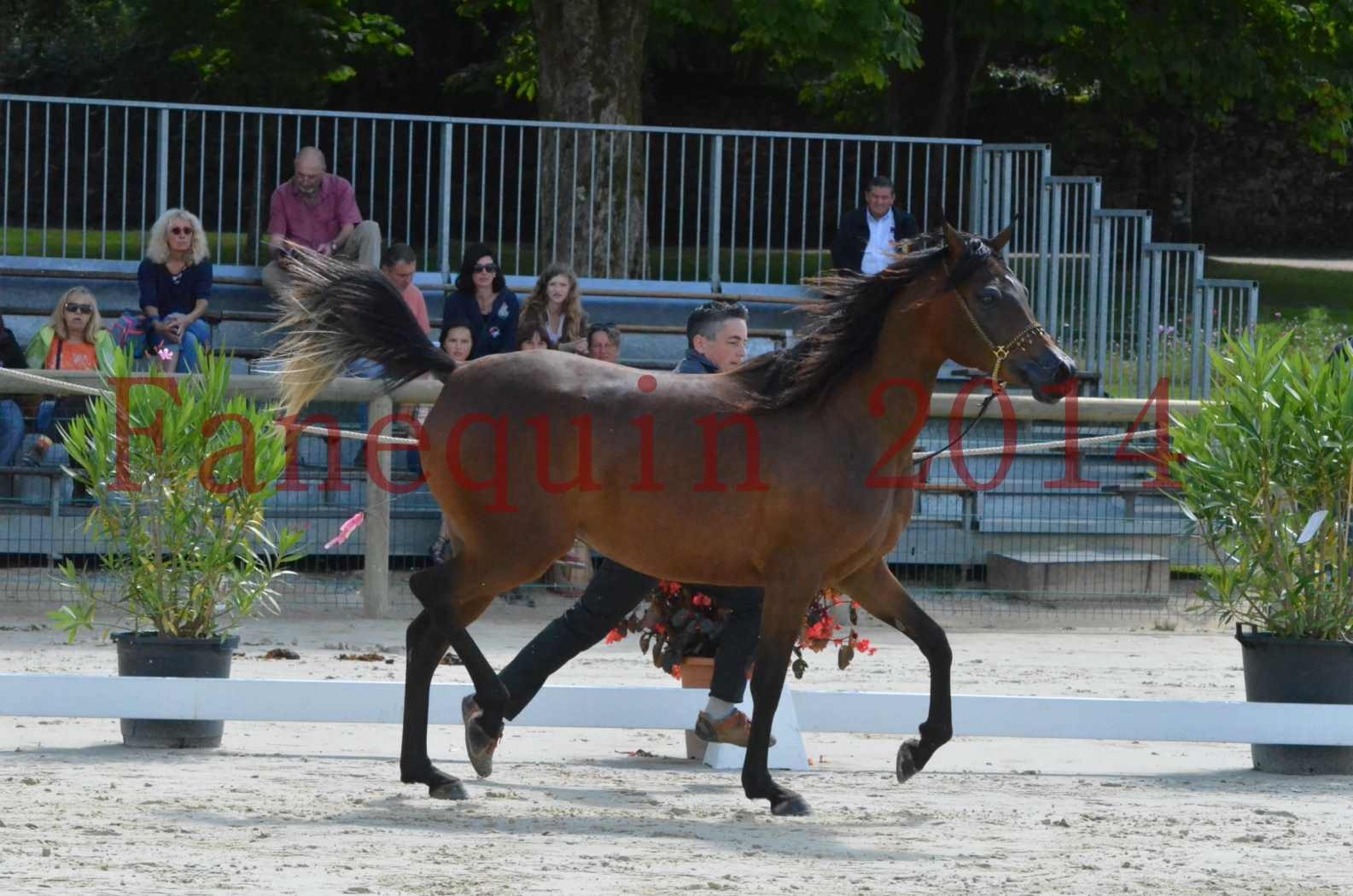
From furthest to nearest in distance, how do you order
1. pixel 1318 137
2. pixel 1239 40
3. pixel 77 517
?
pixel 1318 137 < pixel 1239 40 < pixel 77 517

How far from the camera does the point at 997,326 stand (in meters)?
5.96

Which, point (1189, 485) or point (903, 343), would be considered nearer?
point (903, 343)

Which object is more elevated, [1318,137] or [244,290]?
[1318,137]

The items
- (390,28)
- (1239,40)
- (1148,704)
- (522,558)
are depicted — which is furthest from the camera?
(390,28)

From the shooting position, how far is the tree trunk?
14.8 m

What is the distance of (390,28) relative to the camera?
23.6 meters

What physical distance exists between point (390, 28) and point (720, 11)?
27.3ft

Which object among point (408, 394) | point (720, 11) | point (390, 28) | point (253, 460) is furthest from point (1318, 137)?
point (253, 460)

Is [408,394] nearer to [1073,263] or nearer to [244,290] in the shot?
[244,290]

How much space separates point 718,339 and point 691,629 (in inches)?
42.7

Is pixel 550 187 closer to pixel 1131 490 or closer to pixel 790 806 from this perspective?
pixel 1131 490

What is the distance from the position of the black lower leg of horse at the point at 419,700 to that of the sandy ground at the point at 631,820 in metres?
0.08
